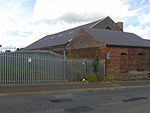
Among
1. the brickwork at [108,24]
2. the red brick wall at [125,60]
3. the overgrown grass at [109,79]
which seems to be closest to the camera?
the overgrown grass at [109,79]

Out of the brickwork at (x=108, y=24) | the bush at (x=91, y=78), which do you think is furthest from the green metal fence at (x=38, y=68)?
the brickwork at (x=108, y=24)

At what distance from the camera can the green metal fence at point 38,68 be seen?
1762 centimetres

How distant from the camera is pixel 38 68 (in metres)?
19.5

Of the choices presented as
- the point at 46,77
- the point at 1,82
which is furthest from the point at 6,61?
the point at 46,77

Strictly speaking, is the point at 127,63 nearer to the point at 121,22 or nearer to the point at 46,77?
the point at 46,77

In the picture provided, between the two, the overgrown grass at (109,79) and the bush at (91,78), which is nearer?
the bush at (91,78)

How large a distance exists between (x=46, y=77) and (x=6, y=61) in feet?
11.2

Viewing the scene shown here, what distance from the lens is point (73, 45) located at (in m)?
30.8

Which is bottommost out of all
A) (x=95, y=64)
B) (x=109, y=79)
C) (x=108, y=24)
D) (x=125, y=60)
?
(x=109, y=79)

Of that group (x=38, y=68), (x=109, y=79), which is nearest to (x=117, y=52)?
(x=109, y=79)

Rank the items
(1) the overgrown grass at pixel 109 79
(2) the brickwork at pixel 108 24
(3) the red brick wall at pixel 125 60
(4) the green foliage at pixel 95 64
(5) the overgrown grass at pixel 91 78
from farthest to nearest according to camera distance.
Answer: (2) the brickwork at pixel 108 24 → (3) the red brick wall at pixel 125 60 → (1) the overgrown grass at pixel 109 79 → (4) the green foliage at pixel 95 64 → (5) the overgrown grass at pixel 91 78

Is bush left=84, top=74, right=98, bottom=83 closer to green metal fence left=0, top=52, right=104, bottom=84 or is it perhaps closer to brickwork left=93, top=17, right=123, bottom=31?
green metal fence left=0, top=52, right=104, bottom=84

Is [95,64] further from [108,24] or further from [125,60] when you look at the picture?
[108,24]

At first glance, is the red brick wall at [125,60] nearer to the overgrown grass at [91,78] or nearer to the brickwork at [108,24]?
the overgrown grass at [91,78]
